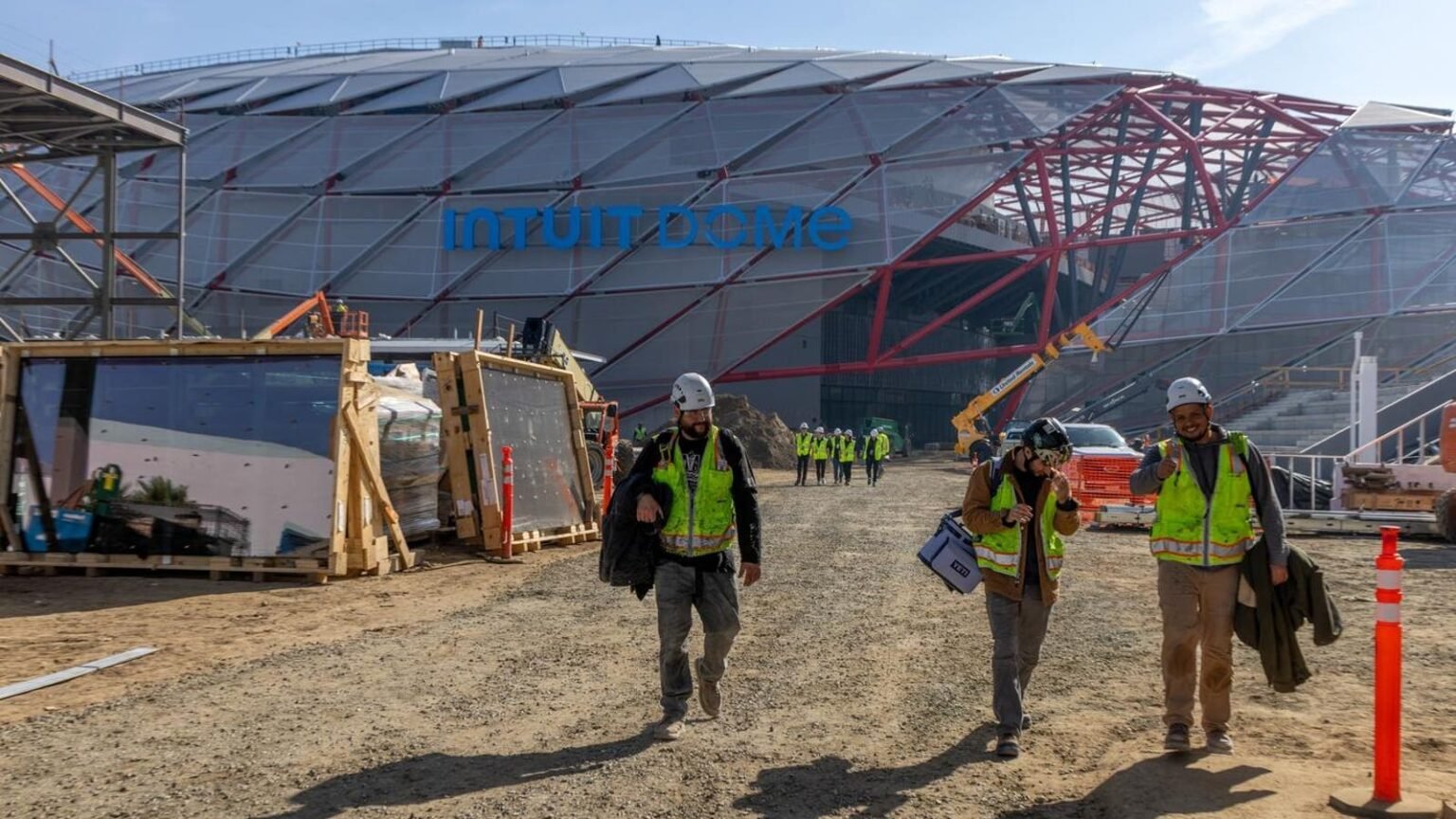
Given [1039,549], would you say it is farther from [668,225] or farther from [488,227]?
[488,227]

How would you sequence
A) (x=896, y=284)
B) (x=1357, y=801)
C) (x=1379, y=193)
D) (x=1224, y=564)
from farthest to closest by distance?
(x=896, y=284), (x=1379, y=193), (x=1224, y=564), (x=1357, y=801)

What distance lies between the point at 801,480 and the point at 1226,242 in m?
19.6

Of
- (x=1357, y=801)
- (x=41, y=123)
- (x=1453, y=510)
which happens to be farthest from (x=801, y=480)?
(x=1357, y=801)

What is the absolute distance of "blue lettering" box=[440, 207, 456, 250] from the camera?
3950cm

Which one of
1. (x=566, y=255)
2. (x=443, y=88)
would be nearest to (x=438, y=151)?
(x=443, y=88)

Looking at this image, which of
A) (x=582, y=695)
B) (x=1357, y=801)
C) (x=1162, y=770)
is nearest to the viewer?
(x=1357, y=801)

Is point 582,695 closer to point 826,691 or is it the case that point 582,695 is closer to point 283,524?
point 826,691

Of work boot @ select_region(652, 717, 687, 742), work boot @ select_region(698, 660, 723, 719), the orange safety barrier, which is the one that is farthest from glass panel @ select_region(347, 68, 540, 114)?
work boot @ select_region(652, 717, 687, 742)

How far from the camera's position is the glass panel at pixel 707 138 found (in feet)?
128

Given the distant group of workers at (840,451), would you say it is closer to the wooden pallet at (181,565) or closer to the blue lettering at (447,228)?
the blue lettering at (447,228)

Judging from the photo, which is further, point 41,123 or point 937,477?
point 937,477

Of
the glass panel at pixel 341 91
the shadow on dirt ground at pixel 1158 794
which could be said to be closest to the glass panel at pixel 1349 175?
the glass panel at pixel 341 91

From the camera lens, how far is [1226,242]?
3797cm

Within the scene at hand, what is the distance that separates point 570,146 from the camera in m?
40.6
